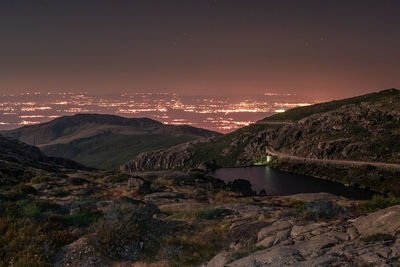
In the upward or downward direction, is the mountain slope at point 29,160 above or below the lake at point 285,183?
above

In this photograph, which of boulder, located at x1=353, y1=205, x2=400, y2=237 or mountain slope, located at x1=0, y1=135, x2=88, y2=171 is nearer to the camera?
boulder, located at x1=353, y1=205, x2=400, y2=237

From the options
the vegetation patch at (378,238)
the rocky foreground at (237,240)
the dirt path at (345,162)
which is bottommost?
the dirt path at (345,162)

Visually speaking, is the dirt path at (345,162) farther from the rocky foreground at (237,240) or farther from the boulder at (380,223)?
the boulder at (380,223)

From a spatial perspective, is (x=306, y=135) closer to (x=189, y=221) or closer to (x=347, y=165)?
(x=347, y=165)

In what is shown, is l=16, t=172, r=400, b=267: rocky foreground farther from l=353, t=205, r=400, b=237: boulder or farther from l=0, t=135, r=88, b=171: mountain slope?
l=0, t=135, r=88, b=171: mountain slope

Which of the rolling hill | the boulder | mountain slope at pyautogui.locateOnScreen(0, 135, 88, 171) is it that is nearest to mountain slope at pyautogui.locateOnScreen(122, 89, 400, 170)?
the rolling hill

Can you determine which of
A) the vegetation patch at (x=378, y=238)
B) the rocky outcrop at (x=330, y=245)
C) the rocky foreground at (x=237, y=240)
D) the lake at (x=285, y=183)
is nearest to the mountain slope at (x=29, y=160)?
the lake at (x=285, y=183)

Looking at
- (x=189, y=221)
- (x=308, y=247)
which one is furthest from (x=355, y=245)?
(x=189, y=221)
